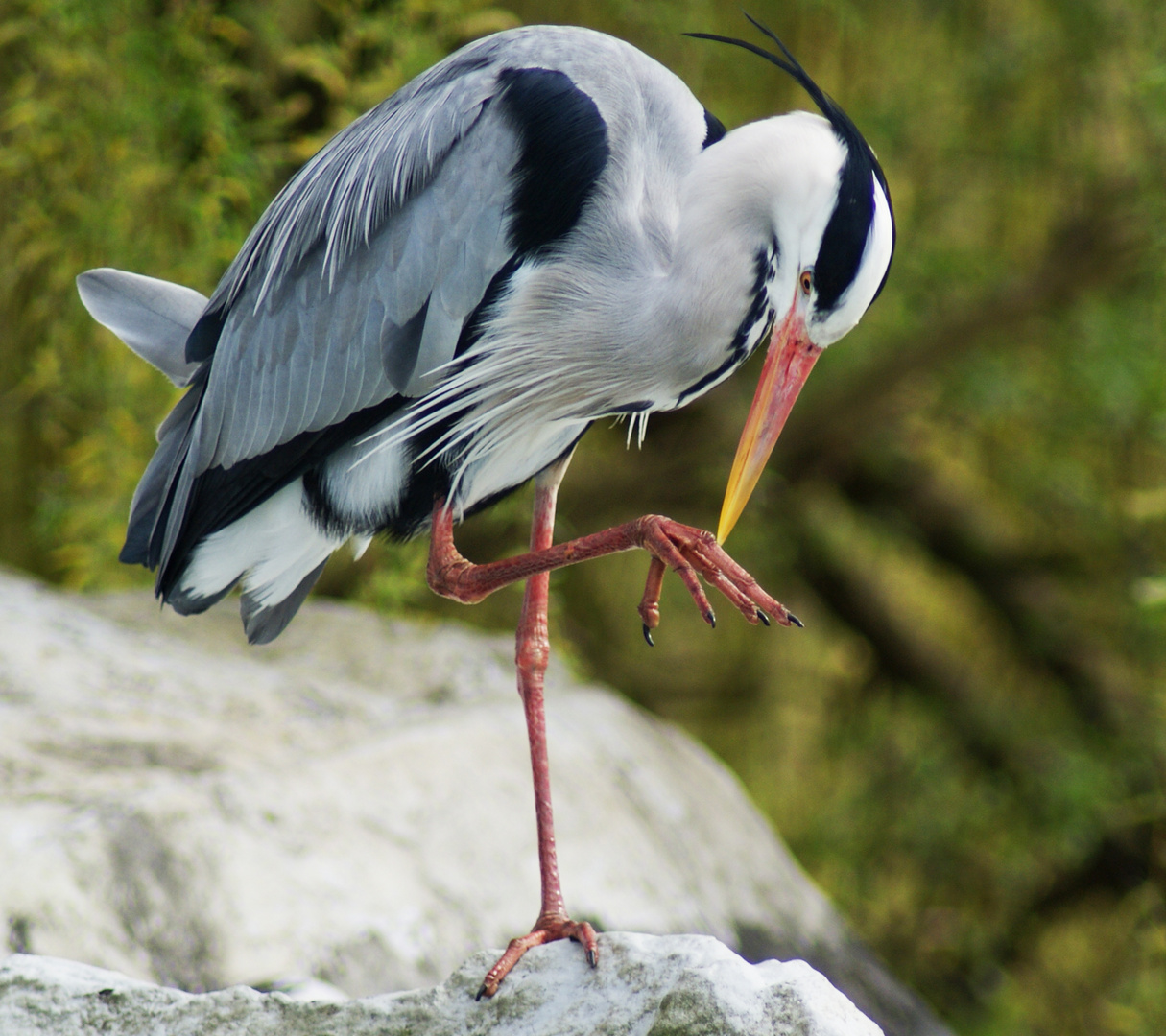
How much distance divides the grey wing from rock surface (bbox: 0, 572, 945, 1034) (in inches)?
22.7

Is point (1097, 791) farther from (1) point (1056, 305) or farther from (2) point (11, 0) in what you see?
(2) point (11, 0)

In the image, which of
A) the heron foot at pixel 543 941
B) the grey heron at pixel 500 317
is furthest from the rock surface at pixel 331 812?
the heron foot at pixel 543 941

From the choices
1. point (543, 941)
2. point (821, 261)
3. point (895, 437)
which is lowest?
point (895, 437)

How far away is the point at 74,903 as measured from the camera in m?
1.88

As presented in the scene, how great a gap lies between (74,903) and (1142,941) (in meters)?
2.93

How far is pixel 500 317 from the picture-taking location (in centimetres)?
181

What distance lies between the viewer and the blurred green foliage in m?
3.10

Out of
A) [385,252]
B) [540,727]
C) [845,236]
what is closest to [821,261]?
[845,236]

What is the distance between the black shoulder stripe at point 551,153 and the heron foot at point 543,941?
0.87m

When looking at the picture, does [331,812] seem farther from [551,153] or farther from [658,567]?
[551,153]

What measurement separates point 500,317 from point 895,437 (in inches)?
116

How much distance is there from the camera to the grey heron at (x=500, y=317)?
1.64 m

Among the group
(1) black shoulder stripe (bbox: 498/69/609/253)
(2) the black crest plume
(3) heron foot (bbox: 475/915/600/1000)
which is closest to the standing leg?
(3) heron foot (bbox: 475/915/600/1000)

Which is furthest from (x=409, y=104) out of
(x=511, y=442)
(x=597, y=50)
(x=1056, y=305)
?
(x=1056, y=305)
